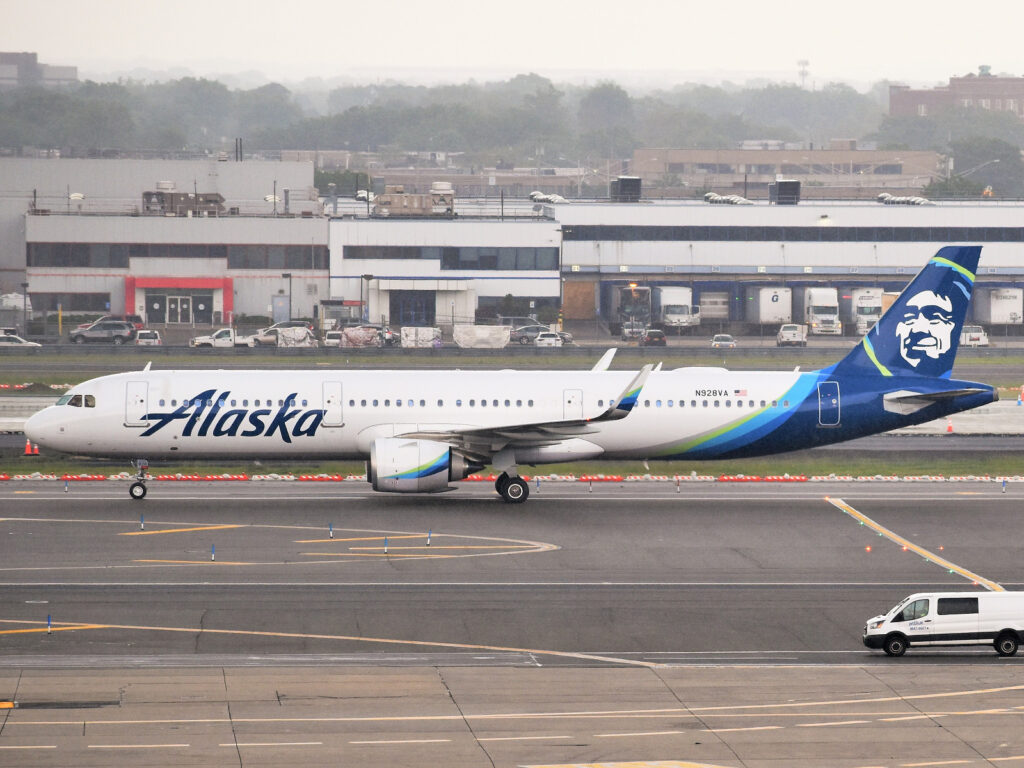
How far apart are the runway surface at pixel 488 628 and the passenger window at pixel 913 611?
45.3 inches

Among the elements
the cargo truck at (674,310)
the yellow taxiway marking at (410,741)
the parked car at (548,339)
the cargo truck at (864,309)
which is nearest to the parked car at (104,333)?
the parked car at (548,339)

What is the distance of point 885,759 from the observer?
25.3 metres

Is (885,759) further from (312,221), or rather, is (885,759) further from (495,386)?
(312,221)

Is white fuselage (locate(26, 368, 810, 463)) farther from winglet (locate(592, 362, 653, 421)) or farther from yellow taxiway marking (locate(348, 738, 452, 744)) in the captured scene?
yellow taxiway marking (locate(348, 738, 452, 744))

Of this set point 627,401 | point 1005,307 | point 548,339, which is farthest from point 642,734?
point 1005,307

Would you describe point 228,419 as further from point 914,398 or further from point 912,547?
point 914,398

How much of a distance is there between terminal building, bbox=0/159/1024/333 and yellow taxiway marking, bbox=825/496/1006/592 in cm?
6561

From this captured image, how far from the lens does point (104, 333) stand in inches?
4109

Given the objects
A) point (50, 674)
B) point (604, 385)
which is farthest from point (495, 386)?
point (50, 674)

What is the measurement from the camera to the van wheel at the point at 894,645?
32938 millimetres

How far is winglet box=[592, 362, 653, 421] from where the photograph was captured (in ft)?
158

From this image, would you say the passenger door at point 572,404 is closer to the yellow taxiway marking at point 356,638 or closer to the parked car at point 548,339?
the yellow taxiway marking at point 356,638

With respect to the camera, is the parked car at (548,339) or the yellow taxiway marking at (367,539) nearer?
the yellow taxiway marking at (367,539)

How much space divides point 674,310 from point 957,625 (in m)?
86.7
